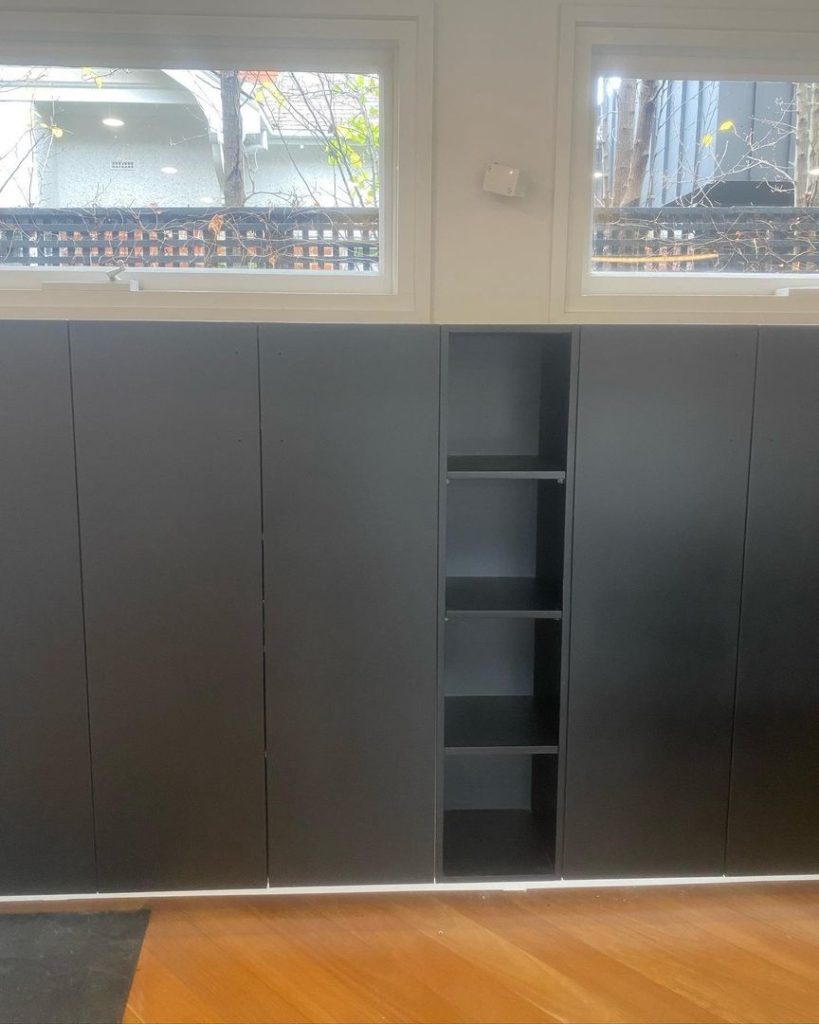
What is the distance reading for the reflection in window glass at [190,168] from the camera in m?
2.30

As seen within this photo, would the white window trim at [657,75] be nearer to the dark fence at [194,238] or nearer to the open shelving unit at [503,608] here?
the open shelving unit at [503,608]

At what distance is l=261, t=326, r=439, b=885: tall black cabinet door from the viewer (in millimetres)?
1994

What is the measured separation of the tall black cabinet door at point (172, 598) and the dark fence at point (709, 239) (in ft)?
4.13

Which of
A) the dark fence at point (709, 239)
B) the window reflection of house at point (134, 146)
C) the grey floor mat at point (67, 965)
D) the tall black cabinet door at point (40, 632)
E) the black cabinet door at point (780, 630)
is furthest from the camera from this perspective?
the dark fence at point (709, 239)

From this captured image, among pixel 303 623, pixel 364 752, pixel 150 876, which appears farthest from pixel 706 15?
pixel 150 876

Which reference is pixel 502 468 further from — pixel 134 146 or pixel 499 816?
pixel 134 146

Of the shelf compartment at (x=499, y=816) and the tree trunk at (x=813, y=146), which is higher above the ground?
the tree trunk at (x=813, y=146)

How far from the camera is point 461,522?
2.38 meters

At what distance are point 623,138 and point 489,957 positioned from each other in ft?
7.97

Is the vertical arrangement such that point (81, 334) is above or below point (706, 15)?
below

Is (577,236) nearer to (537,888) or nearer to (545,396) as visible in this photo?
(545,396)

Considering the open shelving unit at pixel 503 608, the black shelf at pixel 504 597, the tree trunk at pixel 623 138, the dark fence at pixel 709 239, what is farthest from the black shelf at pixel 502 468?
the tree trunk at pixel 623 138

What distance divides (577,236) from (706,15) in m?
0.73

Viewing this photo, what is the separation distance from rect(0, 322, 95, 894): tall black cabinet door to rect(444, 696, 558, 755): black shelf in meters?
1.05
